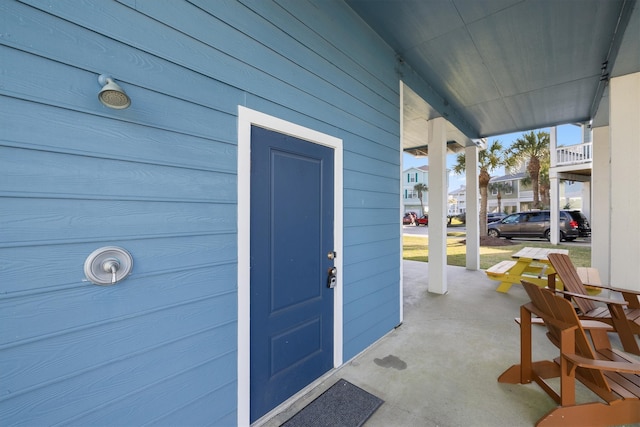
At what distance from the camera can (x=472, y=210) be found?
20.1ft

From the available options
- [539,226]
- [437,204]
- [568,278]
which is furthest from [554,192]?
[568,278]

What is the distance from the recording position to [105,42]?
1.18m

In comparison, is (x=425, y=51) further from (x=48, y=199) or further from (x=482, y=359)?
(x=48, y=199)

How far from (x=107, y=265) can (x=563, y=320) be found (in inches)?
99.9

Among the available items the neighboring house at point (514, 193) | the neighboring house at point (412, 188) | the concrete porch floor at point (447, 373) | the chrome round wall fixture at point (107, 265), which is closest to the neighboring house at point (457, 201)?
the neighboring house at point (412, 188)

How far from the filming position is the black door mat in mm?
1764

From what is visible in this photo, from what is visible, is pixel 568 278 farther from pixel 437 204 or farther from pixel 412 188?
pixel 412 188

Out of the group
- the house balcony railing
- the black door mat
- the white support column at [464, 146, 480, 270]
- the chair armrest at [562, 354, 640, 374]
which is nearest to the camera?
the chair armrest at [562, 354, 640, 374]

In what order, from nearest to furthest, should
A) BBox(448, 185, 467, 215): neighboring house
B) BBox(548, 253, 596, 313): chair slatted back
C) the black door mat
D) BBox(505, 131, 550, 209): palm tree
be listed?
the black door mat, BBox(548, 253, 596, 313): chair slatted back, BBox(505, 131, 550, 209): palm tree, BBox(448, 185, 467, 215): neighboring house

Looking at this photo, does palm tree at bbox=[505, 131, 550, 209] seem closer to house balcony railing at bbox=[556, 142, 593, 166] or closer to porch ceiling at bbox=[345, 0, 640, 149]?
house balcony railing at bbox=[556, 142, 593, 166]

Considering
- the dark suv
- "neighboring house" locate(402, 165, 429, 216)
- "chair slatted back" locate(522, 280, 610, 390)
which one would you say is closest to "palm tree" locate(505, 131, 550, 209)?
the dark suv

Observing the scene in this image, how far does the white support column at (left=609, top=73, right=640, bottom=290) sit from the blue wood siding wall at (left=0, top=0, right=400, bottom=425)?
13.3ft

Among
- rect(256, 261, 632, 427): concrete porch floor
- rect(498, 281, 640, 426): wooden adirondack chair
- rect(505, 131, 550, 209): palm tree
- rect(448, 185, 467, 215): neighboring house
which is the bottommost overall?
rect(256, 261, 632, 427): concrete porch floor

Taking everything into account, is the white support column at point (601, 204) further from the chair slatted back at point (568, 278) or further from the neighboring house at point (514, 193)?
the neighboring house at point (514, 193)
